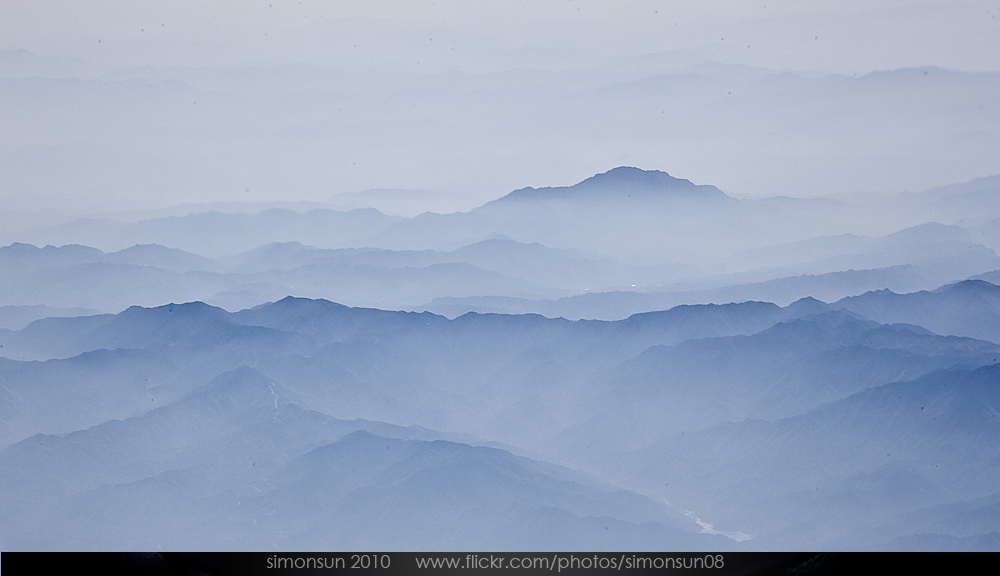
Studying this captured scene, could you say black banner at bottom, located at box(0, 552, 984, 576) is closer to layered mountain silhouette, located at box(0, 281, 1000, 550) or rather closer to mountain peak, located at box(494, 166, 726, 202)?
layered mountain silhouette, located at box(0, 281, 1000, 550)

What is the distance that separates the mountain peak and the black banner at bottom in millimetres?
1205

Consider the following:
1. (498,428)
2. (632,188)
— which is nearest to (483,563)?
→ (498,428)

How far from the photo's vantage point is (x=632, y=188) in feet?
10.3

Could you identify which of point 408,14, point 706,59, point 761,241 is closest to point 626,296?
point 761,241

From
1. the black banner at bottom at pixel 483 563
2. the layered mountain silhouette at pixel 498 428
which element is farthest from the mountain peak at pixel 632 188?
the black banner at bottom at pixel 483 563

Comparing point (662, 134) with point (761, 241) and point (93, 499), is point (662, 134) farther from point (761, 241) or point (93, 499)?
point (93, 499)

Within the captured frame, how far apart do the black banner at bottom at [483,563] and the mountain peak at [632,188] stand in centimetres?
120

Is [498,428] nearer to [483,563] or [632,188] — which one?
[483,563]

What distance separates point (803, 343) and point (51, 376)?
8.41 feet

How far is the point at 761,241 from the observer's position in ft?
10.2

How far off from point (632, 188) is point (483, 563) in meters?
1.37

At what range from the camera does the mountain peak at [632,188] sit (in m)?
3.13

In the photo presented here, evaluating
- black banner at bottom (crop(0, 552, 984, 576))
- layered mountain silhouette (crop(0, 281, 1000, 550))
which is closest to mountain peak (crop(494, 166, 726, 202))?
layered mountain silhouette (crop(0, 281, 1000, 550))

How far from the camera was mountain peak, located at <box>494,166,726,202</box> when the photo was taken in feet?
10.3
